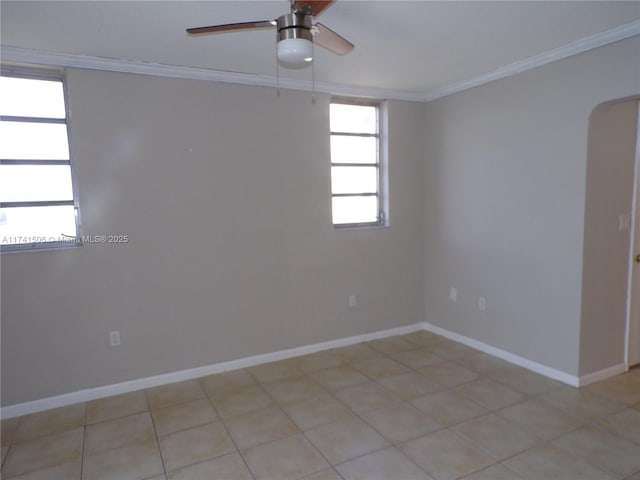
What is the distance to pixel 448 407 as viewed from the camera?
2770 mm

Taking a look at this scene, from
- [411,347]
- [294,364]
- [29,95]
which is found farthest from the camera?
[411,347]

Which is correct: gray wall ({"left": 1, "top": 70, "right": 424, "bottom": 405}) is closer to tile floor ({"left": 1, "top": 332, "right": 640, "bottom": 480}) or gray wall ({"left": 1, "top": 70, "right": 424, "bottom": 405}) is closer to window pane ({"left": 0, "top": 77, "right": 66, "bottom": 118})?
window pane ({"left": 0, "top": 77, "right": 66, "bottom": 118})

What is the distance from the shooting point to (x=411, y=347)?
3.88 metres

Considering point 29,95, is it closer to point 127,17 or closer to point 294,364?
point 127,17

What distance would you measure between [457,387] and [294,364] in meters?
1.34

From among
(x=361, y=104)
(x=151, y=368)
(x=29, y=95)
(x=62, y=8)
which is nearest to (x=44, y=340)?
(x=151, y=368)

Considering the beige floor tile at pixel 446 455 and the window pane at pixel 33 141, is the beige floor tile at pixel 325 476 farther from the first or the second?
the window pane at pixel 33 141

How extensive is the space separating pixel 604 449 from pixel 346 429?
4.74 feet

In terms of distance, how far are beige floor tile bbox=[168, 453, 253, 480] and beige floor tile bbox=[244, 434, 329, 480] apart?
0.17ft

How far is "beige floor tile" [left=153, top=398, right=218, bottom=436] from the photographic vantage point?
2607 mm

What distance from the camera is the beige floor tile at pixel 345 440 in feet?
7.56

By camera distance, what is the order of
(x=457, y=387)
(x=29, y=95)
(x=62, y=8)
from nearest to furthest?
1. (x=62, y=8)
2. (x=29, y=95)
3. (x=457, y=387)

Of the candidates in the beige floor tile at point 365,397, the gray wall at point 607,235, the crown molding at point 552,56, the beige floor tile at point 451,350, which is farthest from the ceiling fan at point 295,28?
the beige floor tile at point 451,350

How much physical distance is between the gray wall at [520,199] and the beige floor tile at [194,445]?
245 centimetres
